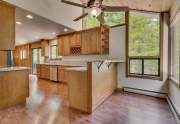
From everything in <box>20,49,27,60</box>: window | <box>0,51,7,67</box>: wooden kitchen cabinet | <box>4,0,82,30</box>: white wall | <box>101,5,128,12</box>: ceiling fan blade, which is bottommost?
<box>0,51,7,67</box>: wooden kitchen cabinet

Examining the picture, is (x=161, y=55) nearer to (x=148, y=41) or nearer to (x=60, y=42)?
(x=148, y=41)

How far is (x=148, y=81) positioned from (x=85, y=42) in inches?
119

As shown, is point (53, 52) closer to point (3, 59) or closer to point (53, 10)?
point (3, 59)

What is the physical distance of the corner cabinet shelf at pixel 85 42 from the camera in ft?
17.5

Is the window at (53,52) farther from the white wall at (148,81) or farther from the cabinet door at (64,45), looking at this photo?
the white wall at (148,81)

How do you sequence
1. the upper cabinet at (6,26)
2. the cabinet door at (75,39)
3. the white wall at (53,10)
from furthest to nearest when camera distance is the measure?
the cabinet door at (75,39)
the white wall at (53,10)
the upper cabinet at (6,26)

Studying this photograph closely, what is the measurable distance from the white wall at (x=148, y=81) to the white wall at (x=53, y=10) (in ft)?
9.32

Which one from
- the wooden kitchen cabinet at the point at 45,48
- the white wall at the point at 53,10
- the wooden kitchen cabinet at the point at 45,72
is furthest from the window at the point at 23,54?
the white wall at the point at 53,10

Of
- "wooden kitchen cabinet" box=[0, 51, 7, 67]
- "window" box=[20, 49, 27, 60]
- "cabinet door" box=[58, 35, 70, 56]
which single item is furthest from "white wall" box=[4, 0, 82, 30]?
"window" box=[20, 49, 27, 60]

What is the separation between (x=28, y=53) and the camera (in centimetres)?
1016

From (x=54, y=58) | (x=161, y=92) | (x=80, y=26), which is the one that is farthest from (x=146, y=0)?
(x=54, y=58)

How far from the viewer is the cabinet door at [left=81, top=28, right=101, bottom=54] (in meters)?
5.37

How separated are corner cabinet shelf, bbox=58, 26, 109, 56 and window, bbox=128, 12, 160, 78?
40.8 inches

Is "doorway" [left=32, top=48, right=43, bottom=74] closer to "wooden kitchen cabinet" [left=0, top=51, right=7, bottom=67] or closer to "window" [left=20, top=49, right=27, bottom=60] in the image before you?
"window" [left=20, top=49, right=27, bottom=60]
